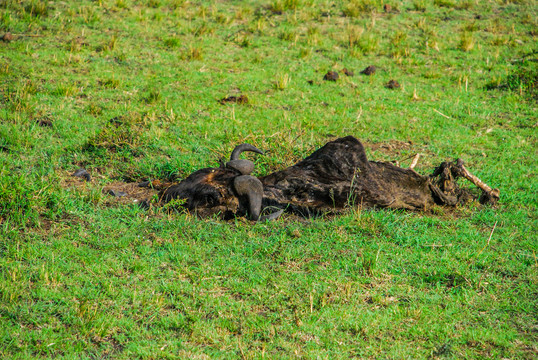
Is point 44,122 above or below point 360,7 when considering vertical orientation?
below

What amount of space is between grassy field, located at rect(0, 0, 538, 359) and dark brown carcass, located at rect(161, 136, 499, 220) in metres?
0.19

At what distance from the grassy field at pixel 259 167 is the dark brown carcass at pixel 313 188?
0.62 feet

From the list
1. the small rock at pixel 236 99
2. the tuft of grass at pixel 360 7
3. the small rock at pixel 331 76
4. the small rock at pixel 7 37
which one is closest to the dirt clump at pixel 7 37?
the small rock at pixel 7 37

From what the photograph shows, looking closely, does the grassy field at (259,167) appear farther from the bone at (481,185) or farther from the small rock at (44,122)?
the bone at (481,185)

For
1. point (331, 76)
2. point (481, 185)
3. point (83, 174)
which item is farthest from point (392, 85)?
point (83, 174)

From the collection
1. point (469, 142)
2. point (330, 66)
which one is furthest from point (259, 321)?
point (330, 66)

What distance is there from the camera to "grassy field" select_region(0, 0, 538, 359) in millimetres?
3889

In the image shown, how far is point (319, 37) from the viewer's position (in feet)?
36.7

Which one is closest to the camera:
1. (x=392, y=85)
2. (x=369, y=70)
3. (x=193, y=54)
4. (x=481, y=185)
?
(x=481, y=185)

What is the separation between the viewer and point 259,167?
6602mm

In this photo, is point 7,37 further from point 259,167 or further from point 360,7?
point 360,7

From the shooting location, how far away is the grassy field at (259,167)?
153 inches

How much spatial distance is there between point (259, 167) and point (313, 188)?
1152 mm

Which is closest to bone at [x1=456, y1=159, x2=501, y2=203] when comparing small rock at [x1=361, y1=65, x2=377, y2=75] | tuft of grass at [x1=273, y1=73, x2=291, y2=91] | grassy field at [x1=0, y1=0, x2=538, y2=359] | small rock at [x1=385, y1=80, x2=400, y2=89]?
grassy field at [x1=0, y1=0, x2=538, y2=359]
